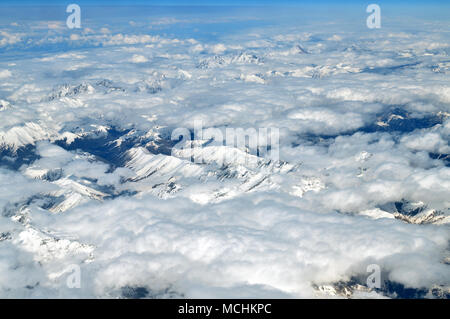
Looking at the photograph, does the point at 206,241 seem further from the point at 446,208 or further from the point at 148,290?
the point at 446,208

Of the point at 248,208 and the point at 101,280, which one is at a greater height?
the point at 248,208

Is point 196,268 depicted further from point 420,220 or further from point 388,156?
point 388,156

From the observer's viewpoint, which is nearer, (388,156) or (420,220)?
(420,220)

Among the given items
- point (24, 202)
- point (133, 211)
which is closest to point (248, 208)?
point (133, 211)
